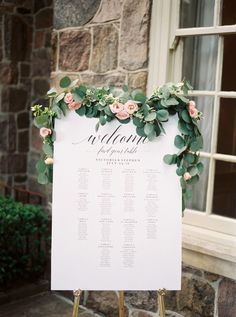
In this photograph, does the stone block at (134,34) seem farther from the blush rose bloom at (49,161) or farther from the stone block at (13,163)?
the stone block at (13,163)

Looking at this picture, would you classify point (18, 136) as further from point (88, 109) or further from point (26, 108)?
point (88, 109)

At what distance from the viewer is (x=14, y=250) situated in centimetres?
324

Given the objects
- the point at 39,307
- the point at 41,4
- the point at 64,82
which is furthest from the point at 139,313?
the point at 41,4

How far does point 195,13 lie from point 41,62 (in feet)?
6.04

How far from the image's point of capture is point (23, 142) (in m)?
4.13

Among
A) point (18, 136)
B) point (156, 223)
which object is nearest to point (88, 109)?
point (156, 223)

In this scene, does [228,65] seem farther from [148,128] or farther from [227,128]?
[148,128]

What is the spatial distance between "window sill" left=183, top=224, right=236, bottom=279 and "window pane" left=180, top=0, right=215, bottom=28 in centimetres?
113

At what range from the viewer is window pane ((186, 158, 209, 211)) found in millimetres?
2545

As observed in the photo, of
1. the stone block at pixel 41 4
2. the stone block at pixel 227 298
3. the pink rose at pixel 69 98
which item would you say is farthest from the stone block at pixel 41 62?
the stone block at pixel 227 298

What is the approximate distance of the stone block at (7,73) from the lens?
3.92 metres

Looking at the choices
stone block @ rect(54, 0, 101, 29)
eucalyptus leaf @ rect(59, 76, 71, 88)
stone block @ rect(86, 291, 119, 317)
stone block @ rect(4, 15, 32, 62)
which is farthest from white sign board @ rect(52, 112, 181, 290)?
stone block @ rect(4, 15, 32, 62)

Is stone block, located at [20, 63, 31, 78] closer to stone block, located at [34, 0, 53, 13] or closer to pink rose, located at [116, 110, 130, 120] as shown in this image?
stone block, located at [34, 0, 53, 13]

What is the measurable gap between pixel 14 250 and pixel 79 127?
1589 mm
